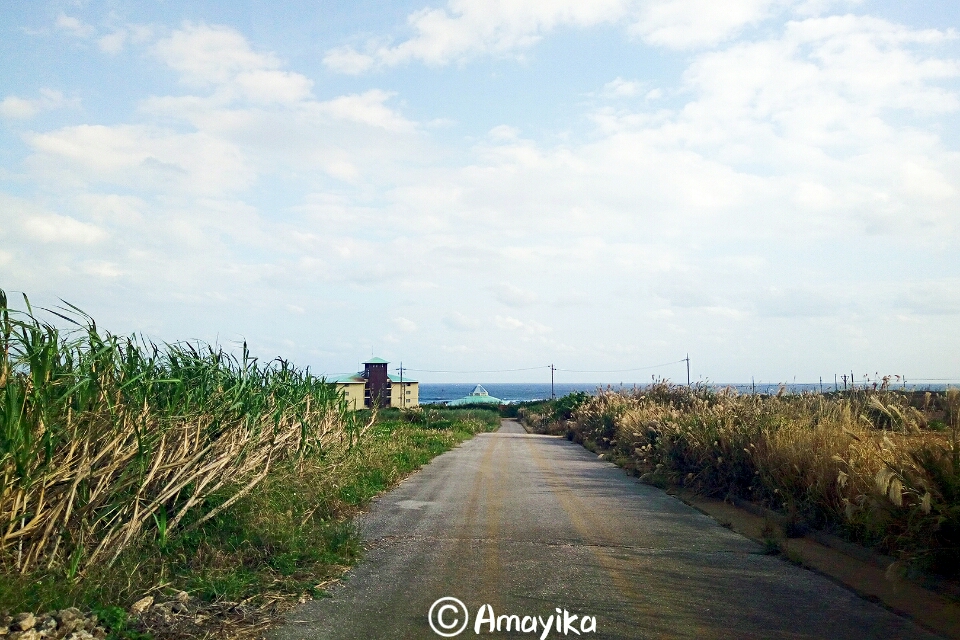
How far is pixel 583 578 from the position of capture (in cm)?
739

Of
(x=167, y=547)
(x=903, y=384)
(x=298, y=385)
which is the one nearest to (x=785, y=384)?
(x=903, y=384)

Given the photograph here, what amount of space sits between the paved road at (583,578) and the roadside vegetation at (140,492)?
733mm

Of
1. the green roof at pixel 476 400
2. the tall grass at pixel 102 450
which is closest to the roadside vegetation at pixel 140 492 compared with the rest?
the tall grass at pixel 102 450

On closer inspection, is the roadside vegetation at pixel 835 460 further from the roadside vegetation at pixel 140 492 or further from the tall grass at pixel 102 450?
the tall grass at pixel 102 450

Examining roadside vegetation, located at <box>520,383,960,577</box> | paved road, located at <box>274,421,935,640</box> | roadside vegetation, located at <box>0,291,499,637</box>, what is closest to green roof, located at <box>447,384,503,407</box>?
roadside vegetation, located at <box>520,383,960,577</box>

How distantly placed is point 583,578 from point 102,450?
15.7 ft

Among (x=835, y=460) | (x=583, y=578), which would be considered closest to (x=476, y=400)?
(x=835, y=460)

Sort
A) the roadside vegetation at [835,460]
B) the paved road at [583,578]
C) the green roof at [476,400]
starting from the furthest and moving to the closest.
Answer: the green roof at [476,400], the roadside vegetation at [835,460], the paved road at [583,578]

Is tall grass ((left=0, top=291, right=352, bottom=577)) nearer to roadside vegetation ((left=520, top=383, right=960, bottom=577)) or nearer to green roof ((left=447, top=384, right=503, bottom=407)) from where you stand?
roadside vegetation ((left=520, top=383, right=960, bottom=577))

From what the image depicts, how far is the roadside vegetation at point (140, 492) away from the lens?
6281mm

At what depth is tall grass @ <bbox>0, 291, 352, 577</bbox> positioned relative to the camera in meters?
6.45

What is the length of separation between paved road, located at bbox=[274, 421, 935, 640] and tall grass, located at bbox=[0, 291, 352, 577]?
2.04 m

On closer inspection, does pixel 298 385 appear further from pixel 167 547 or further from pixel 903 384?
pixel 903 384

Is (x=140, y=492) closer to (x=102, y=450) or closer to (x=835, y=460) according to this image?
(x=102, y=450)
